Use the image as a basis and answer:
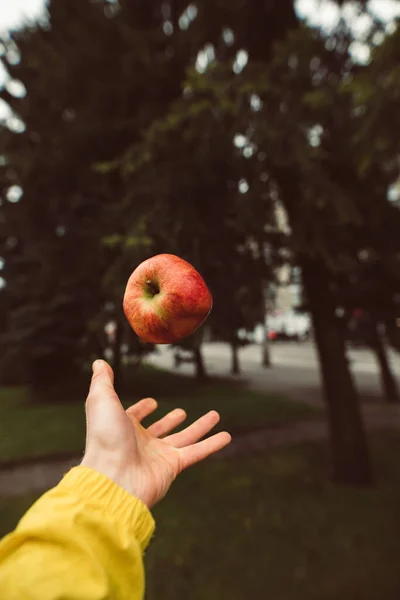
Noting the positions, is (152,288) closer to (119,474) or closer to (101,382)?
(101,382)

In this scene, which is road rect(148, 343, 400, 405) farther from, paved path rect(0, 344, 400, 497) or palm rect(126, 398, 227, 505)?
palm rect(126, 398, 227, 505)

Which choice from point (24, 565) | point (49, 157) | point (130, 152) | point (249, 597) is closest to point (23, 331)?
point (49, 157)

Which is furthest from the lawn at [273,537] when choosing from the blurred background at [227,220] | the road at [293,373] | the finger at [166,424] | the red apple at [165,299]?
the road at [293,373]

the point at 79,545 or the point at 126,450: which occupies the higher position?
the point at 126,450

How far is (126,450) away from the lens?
1.26 meters

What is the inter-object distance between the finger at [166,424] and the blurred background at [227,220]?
0.42 meters

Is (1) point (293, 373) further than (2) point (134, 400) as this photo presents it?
Yes

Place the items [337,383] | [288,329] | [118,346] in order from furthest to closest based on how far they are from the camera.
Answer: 1. [288,329]
2. [337,383]
3. [118,346]

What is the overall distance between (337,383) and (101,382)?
5035 millimetres

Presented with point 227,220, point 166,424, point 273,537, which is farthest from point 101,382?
point 273,537

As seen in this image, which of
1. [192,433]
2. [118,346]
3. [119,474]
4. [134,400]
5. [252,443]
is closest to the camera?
[119,474]

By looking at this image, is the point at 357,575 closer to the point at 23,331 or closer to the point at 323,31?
the point at 323,31

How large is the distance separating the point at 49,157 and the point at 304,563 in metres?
5.88

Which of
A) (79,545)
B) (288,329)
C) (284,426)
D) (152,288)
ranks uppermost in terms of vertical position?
(288,329)
